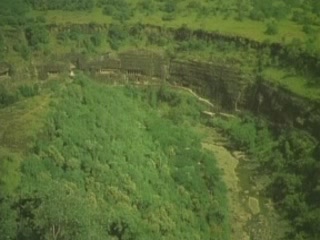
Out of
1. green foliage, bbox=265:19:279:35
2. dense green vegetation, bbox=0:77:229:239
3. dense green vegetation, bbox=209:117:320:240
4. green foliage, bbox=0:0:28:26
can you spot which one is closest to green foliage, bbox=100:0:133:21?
green foliage, bbox=0:0:28:26

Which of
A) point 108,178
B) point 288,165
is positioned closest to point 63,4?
point 288,165

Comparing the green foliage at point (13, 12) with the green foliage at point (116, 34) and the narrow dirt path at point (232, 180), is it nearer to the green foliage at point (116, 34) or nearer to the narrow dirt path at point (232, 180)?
the green foliage at point (116, 34)

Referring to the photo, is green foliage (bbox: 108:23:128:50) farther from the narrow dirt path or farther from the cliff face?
the narrow dirt path

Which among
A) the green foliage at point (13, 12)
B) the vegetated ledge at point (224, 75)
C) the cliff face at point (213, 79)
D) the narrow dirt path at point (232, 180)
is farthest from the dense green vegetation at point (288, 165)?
the green foliage at point (13, 12)

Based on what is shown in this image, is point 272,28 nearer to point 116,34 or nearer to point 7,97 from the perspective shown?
Answer: point 116,34

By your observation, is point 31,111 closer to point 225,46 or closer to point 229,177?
point 229,177

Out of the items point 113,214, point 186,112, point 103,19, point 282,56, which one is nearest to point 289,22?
point 282,56
